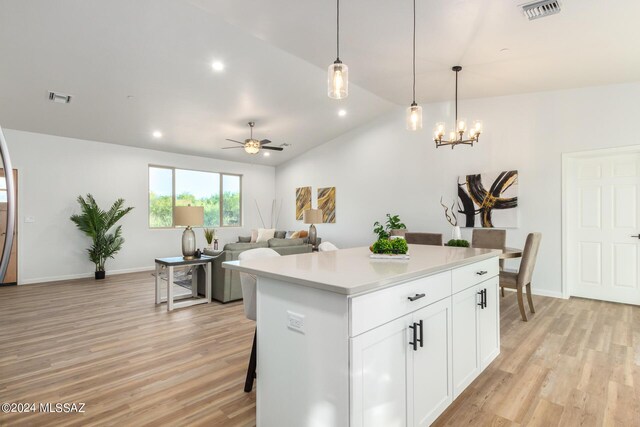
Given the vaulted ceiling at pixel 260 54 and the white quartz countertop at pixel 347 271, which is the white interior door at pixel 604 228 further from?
the white quartz countertop at pixel 347 271

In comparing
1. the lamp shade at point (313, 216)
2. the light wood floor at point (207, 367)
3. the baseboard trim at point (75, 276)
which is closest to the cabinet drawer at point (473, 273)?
the light wood floor at point (207, 367)

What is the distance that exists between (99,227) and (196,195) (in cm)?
240

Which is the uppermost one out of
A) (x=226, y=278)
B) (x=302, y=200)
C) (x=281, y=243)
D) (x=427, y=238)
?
(x=302, y=200)

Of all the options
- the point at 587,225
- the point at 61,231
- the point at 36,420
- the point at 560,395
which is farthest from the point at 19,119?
the point at 587,225

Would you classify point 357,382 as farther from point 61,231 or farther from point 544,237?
point 61,231

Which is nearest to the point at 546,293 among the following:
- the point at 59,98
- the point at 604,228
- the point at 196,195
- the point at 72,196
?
the point at 604,228

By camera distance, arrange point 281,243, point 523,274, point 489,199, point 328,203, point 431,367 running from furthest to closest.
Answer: point 328,203, point 489,199, point 281,243, point 523,274, point 431,367

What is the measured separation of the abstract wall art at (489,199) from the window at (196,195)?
5.73 m

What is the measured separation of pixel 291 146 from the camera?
832cm

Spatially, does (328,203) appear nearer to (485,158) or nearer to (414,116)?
(485,158)

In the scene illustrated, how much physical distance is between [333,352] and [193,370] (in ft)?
5.64

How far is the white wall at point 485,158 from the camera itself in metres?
4.59

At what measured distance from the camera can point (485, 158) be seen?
5570mm

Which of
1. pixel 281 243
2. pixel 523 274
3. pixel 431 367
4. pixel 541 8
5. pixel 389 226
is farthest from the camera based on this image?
pixel 389 226
